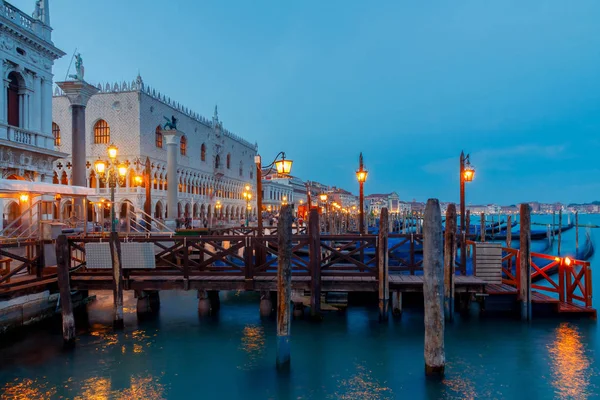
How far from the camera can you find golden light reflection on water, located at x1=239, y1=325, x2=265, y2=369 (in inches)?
296

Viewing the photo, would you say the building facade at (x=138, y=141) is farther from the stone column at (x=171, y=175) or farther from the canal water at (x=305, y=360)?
the canal water at (x=305, y=360)

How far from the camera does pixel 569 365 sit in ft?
23.6

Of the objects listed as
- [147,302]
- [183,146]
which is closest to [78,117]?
[147,302]

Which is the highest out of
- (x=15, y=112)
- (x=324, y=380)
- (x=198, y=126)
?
(x=198, y=126)

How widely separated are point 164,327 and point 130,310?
1938mm

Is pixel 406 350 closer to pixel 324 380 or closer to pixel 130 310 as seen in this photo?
pixel 324 380

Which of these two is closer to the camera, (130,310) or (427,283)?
(427,283)

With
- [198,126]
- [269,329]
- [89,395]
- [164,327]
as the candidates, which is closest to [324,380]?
[269,329]

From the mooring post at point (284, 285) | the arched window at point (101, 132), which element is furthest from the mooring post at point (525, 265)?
the arched window at point (101, 132)

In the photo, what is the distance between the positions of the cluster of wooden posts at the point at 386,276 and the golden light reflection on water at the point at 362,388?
0.86 m

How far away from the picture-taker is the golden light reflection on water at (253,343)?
24.7 ft

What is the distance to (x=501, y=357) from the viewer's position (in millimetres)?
7523

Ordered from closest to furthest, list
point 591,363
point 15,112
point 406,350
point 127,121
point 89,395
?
point 89,395 < point 591,363 < point 406,350 < point 15,112 < point 127,121

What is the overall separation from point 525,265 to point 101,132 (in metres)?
33.6
